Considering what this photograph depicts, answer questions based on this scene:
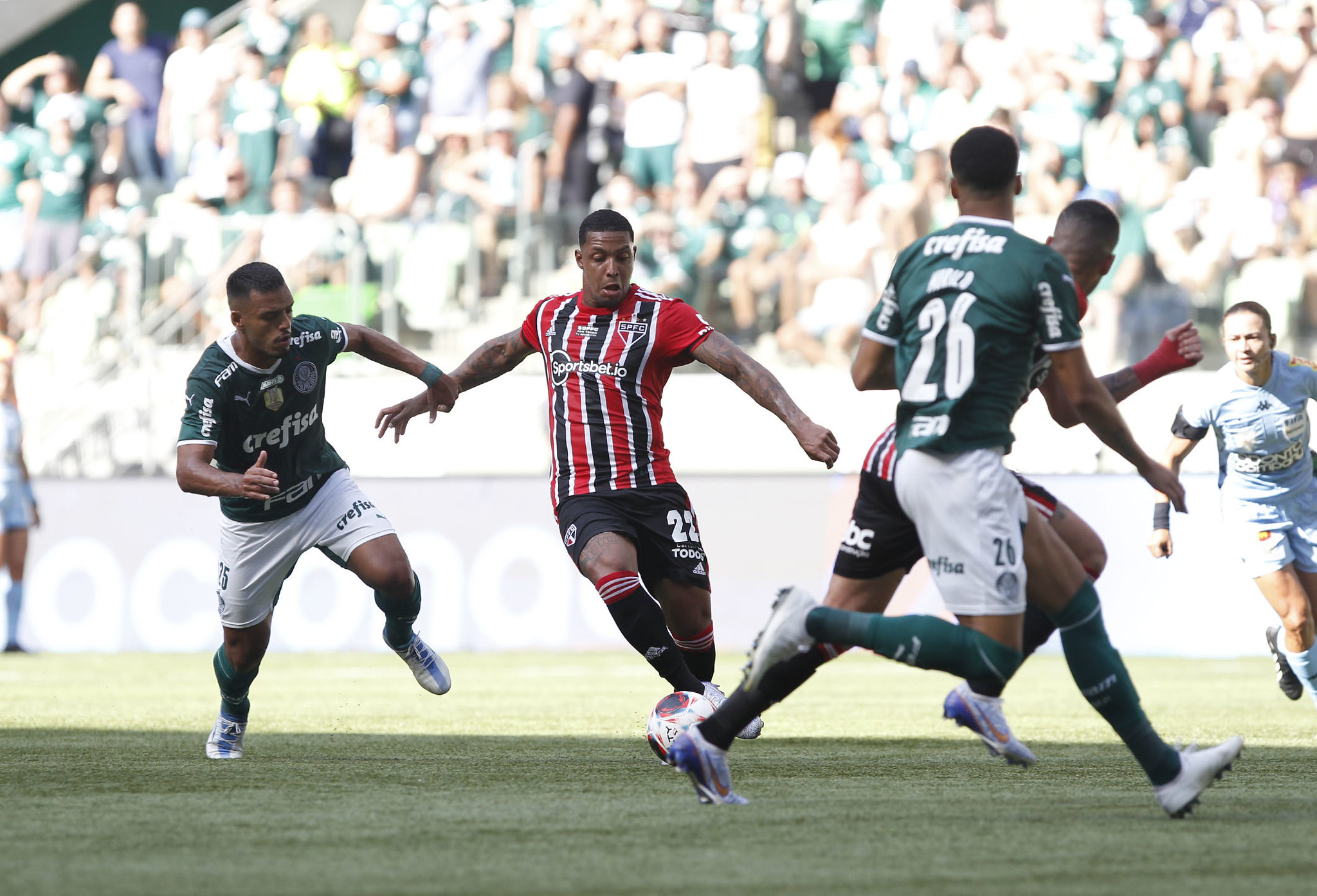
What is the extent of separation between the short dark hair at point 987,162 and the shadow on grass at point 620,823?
1950 millimetres

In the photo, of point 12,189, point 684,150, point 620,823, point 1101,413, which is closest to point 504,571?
point 684,150

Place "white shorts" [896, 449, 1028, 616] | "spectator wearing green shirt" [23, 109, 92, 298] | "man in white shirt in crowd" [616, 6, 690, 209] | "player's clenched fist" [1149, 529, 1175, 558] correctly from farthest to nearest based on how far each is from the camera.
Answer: "spectator wearing green shirt" [23, 109, 92, 298], "man in white shirt in crowd" [616, 6, 690, 209], "player's clenched fist" [1149, 529, 1175, 558], "white shorts" [896, 449, 1028, 616]

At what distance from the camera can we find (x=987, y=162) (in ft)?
17.2

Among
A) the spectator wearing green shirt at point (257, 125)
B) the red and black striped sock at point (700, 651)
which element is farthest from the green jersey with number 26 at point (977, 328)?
the spectator wearing green shirt at point (257, 125)

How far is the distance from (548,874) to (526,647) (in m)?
10.3

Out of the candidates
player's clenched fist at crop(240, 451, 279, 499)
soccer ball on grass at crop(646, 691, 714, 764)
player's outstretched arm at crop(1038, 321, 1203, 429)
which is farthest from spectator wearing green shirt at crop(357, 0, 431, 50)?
player's outstretched arm at crop(1038, 321, 1203, 429)

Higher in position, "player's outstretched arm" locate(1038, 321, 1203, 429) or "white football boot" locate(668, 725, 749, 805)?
"player's outstretched arm" locate(1038, 321, 1203, 429)

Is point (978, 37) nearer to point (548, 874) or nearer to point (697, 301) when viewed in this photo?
point (697, 301)

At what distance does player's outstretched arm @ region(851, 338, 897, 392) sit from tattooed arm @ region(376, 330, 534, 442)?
8.20ft

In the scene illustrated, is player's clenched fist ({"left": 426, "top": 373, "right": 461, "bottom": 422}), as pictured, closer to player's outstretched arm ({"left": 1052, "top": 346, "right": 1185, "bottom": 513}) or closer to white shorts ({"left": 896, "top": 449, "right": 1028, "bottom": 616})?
white shorts ({"left": 896, "top": 449, "right": 1028, "bottom": 616})

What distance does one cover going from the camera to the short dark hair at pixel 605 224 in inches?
283

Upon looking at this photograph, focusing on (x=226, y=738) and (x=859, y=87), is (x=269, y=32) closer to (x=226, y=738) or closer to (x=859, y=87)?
(x=859, y=87)

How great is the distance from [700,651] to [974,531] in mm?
2590

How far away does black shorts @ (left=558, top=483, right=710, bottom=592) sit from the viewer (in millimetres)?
7195
